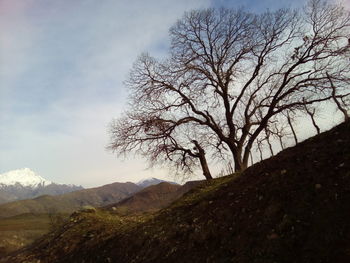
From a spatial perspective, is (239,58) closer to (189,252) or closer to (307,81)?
(307,81)

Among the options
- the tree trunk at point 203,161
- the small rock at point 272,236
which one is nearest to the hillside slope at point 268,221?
the small rock at point 272,236

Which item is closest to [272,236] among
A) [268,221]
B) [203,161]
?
[268,221]

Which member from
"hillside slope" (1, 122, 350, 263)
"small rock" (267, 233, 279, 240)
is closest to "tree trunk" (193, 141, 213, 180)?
"hillside slope" (1, 122, 350, 263)

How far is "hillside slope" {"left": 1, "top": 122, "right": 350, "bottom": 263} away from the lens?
23.9 ft

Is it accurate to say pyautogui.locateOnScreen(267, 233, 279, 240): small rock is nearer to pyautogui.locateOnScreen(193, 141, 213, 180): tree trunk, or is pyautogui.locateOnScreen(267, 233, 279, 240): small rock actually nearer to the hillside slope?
the hillside slope

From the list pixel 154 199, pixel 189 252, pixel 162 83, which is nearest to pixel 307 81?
pixel 162 83

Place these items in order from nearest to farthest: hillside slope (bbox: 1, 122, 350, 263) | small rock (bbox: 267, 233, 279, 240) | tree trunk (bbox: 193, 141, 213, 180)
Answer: hillside slope (bbox: 1, 122, 350, 263) → small rock (bbox: 267, 233, 279, 240) → tree trunk (bbox: 193, 141, 213, 180)

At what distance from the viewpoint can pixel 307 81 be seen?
67.5 ft

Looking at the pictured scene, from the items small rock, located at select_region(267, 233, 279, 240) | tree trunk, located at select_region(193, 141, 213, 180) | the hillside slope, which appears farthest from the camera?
tree trunk, located at select_region(193, 141, 213, 180)

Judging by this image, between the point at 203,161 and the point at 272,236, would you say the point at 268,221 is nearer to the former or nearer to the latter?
the point at 272,236

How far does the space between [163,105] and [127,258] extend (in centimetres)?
1181

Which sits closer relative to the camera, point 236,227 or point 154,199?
point 236,227

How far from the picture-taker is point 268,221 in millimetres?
8797

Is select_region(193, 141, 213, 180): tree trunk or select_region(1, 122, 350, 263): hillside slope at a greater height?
select_region(193, 141, 213, 180): tree trunk
